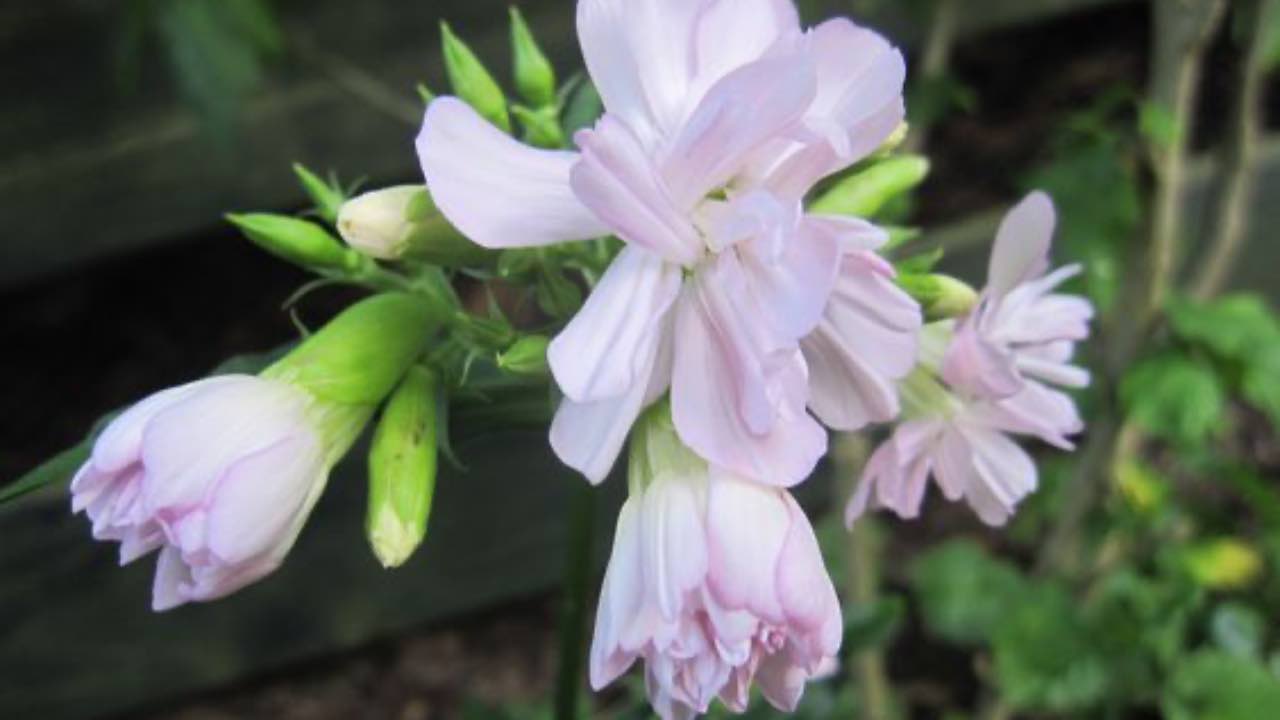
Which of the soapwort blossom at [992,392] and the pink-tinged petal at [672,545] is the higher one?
the pink-tinged petal at [672,545]

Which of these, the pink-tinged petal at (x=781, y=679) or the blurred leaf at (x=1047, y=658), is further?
the blurred leaf at (x=1047, y=658)

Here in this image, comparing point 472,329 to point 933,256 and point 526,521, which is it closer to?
point 933,256

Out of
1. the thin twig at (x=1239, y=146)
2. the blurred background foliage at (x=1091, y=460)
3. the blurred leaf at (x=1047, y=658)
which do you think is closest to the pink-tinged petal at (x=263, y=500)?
the blurred background foliage at (x=1091, y=460)

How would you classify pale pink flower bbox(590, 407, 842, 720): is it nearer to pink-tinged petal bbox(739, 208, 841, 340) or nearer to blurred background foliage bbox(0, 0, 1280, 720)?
pink-tinged petal bbox(739, 208, 841, 340)

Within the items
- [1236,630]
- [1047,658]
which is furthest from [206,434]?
[1236,630]

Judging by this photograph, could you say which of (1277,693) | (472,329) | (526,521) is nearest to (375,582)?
(526,521)

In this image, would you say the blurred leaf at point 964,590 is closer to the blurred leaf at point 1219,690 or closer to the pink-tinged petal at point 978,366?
the blurred leaf at point 1219,690
